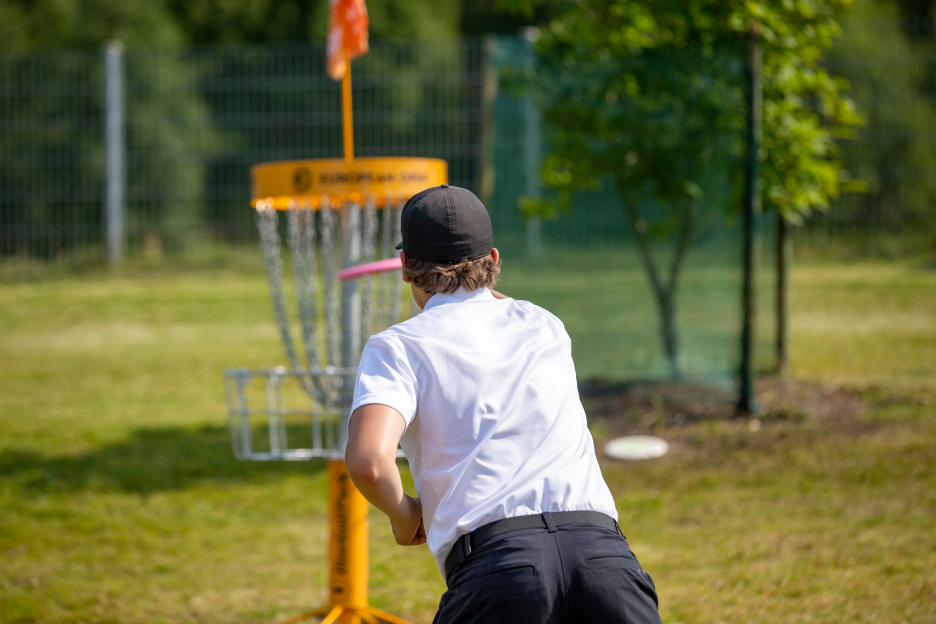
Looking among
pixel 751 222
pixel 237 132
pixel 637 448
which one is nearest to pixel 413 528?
pixel 637 448

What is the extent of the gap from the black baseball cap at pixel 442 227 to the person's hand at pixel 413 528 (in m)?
0.53

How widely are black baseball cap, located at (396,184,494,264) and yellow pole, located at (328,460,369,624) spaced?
1.32 meters

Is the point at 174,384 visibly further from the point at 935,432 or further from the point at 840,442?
the point at 935,432

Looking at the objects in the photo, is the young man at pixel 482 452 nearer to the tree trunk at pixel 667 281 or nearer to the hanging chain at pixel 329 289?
the hanging chain at pixel 329 289

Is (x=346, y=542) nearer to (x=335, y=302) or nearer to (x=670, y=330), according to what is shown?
(x=335, y=302)

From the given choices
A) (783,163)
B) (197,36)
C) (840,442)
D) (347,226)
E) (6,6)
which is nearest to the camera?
(347,226)

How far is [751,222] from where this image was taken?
221 inches

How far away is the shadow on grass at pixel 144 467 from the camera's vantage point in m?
5.20

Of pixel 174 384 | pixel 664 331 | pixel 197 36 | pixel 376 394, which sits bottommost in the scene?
pixel 174 384

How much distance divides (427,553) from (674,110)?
11.3 feet

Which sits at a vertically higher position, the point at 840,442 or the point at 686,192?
the point at 686,192

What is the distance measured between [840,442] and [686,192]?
1.91 m

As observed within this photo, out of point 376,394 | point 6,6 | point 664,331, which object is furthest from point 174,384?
point 6,6

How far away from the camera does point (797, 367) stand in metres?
7.16
